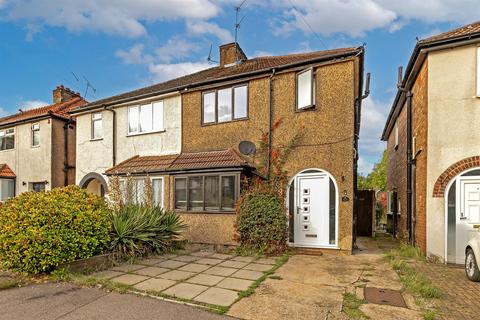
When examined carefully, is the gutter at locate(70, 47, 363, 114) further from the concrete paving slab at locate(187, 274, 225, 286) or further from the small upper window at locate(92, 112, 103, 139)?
the concrete paving slab at locate(187, 274, 225, 286)

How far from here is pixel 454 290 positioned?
18.3ft

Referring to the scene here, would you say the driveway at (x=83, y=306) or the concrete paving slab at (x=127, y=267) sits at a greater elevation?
the driveway at (x=83, y=306)

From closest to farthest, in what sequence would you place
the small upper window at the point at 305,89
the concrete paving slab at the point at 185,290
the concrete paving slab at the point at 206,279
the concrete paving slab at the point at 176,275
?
the concrete paving slab at the point at 185,290 → the concrete paving slab at the point at 206,279 → the concrete paving slab at the point at 176,275 → the small upper window at the point at 305,89

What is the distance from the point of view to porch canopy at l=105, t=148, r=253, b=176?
9.70 metres

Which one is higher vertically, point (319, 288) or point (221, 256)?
point (319, 288)

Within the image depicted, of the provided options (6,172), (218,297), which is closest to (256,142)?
(218,297)

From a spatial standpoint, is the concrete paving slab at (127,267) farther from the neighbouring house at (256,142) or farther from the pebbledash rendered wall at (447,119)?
the pebbledash rendered wall at (447,119)

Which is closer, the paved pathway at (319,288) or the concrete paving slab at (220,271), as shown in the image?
the paved pathway at (319,288)

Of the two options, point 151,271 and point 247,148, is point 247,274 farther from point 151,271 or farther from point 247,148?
point 247,148

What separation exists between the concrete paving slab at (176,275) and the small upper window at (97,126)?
9.75m

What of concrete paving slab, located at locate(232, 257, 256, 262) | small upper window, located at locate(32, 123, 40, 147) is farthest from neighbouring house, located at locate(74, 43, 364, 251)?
small upper window, located at locate(32, 123, 40, 147)

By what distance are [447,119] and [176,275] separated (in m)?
7.48

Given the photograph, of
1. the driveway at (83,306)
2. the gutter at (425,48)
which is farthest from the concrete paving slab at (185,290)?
the gutter at (425,48)

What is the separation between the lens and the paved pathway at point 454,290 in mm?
4527
